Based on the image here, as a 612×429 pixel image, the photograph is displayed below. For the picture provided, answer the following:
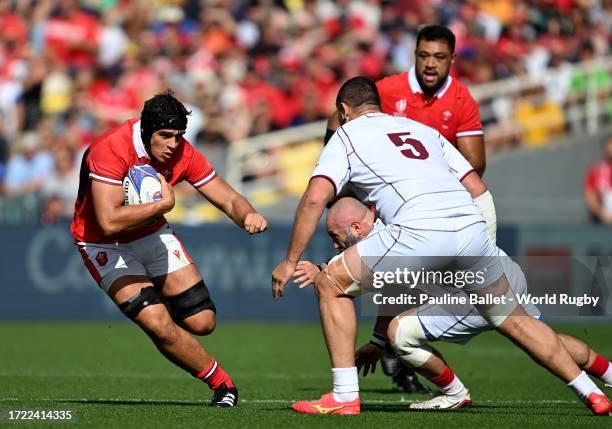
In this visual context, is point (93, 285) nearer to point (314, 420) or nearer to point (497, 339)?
point (497, 339)

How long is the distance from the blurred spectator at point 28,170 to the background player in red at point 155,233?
1026cm

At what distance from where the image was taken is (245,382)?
10.6m

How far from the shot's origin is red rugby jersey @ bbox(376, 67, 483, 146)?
984 cm

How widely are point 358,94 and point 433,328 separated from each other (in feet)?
5.45

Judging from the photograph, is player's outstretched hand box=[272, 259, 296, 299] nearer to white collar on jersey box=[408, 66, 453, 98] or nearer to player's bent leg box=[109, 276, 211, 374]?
player's bent leg box=[109, 276, 211, 374]

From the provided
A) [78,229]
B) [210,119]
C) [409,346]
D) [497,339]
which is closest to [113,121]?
[210,119]

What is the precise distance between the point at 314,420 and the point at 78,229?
8.38 feet

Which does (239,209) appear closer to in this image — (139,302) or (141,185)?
(141,185)

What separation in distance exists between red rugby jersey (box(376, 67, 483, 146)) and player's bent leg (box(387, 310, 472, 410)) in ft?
7.32

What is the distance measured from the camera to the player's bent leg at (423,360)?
7961 mm

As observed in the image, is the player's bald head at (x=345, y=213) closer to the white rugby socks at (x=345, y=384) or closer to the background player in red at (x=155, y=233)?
the background player in red at (x=155, y=233)

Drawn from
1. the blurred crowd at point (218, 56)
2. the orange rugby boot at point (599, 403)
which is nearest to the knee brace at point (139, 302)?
the orange rugby boot at point (599, 403)

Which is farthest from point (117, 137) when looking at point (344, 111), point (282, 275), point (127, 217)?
point (282, 275)

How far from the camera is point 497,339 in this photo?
1636 cm
